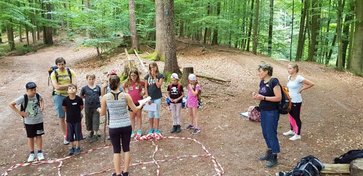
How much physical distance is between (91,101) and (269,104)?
3835mm

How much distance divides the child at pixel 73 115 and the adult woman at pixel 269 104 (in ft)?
11.8

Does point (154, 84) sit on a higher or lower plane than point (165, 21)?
lower

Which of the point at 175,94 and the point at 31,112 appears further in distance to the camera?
the point at 175,94

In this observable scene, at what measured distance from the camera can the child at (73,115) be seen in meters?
6.23

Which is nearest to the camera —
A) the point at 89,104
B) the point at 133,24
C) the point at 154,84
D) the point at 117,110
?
the point at 117,110

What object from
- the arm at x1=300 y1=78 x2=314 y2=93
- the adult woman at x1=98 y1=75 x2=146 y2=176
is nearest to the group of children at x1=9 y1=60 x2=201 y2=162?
the adult woman at x1=98 y1=75 x2=146 y2=176

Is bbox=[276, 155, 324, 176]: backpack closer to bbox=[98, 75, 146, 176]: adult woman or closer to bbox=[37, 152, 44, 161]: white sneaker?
bbox=[98, 75, 146, 176]: adult woman

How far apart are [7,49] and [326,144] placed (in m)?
27.5

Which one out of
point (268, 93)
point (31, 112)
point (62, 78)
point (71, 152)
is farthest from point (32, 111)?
point (268, 93)

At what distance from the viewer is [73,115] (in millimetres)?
6297

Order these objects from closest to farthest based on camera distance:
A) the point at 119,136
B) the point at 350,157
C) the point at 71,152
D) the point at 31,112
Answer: the point at 119,136 < the point at 350,157 < the point at 31,112 < the point at 71,152

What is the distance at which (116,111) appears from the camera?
4.71 m

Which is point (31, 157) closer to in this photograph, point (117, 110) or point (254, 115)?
point (117, 110)

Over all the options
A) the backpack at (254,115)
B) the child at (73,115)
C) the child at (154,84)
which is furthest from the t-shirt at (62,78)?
the backpack at (254,115)
